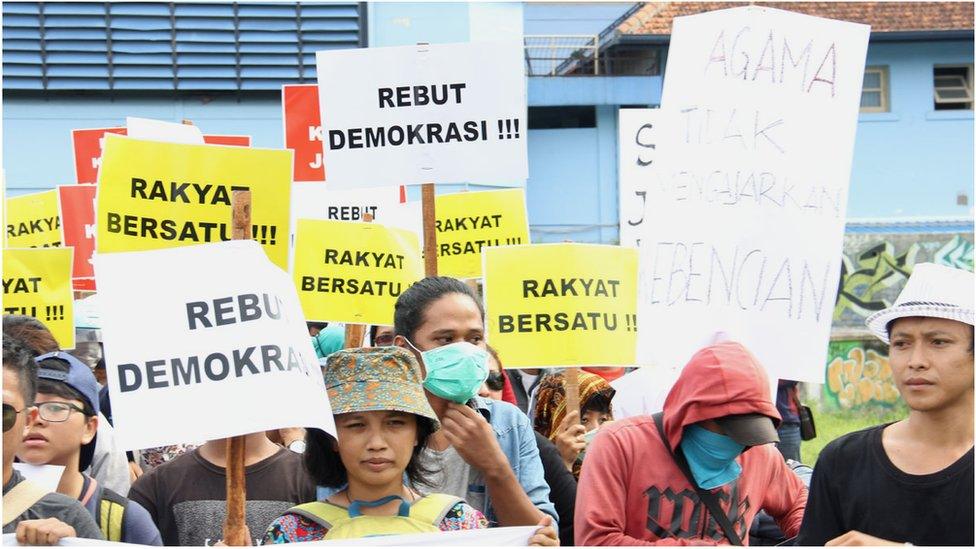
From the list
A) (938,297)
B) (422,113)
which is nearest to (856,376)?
(422,113)

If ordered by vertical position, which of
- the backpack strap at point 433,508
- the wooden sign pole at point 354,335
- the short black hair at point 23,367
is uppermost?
the short black hair at point 23,367

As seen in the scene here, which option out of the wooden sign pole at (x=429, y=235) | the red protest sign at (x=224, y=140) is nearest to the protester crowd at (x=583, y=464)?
the wooden sign pole at (x=429, y=235)

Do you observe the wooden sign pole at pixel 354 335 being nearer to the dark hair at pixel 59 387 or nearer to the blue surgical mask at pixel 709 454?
the dark hair at pixel 59 387

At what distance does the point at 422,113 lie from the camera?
5.78 metres

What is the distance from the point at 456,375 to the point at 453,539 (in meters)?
0.64

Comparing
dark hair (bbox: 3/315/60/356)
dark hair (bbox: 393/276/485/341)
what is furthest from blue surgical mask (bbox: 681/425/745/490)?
dark hair (bbox: 3/315/60/356)

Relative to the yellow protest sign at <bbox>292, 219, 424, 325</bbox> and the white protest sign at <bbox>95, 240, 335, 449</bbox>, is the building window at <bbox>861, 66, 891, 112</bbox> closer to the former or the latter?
the yellow protest sign at <bbox>292, 219, 424, 325</bbox>

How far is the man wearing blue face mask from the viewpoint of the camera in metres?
3.77

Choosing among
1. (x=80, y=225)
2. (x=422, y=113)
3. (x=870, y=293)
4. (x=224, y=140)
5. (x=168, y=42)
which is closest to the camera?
(x=422, y=113)

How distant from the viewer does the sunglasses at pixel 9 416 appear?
3415 millimetres

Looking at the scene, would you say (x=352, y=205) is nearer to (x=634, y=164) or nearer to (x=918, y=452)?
(x=634, y=164)

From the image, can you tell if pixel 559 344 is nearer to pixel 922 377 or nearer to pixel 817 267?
pixel 817 267

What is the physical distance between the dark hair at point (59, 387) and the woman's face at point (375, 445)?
103 centimetres

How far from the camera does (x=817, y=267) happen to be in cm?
486
